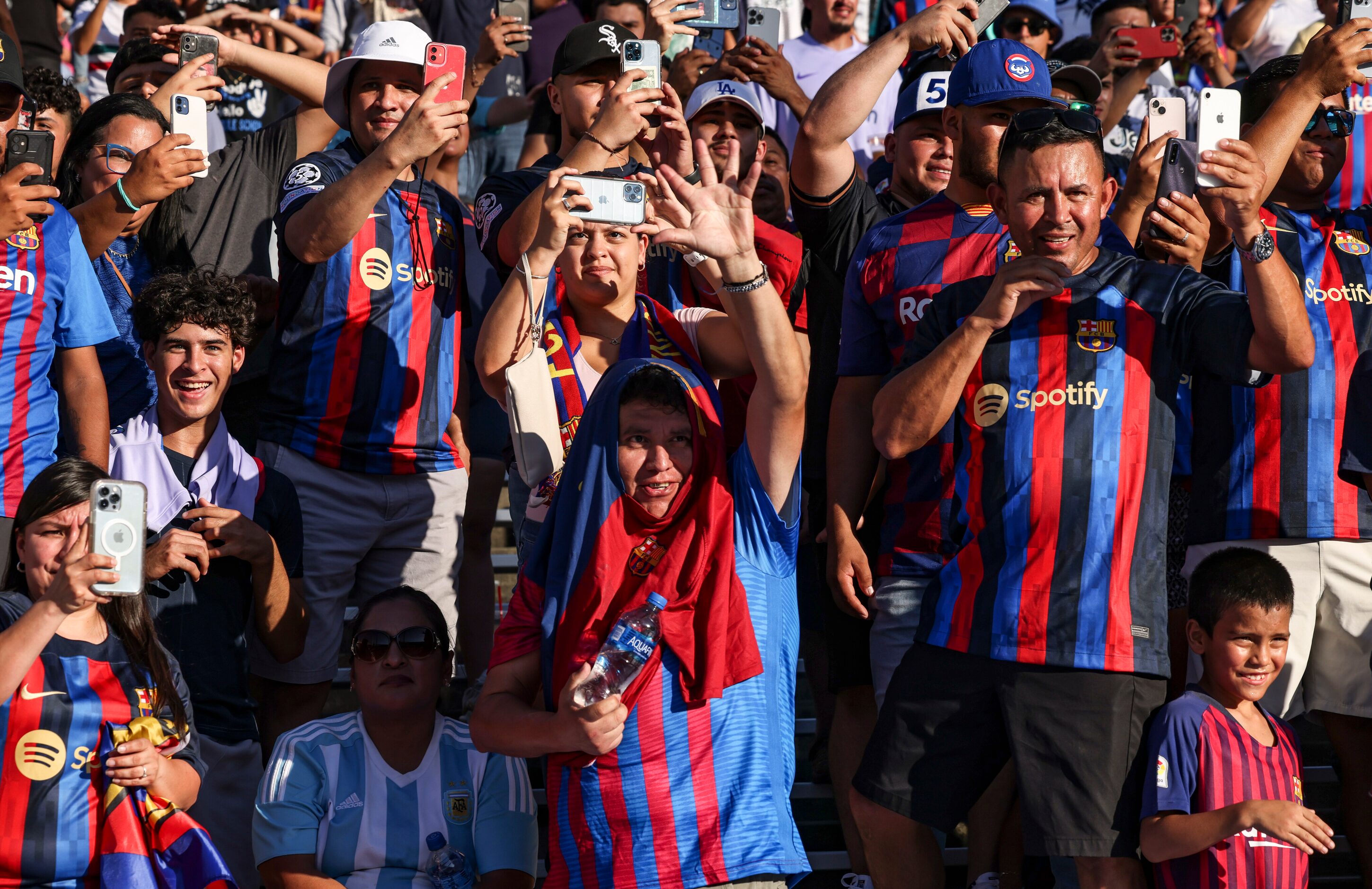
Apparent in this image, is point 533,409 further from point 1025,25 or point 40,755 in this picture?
point 1025,25

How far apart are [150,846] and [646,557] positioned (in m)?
1.39

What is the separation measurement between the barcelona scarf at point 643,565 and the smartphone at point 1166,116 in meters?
1.70

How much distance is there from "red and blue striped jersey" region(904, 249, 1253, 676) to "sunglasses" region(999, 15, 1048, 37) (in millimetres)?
3839

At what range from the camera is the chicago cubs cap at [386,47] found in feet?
16.0

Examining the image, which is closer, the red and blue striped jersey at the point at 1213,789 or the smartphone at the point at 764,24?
the red and blue striped jersey at the point at 1213,789

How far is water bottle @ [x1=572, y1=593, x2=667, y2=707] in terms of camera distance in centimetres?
308

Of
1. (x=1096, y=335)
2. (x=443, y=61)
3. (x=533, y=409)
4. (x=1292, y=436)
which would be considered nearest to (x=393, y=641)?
(x=533, y=409)

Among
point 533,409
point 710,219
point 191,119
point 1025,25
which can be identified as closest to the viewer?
point 710,219

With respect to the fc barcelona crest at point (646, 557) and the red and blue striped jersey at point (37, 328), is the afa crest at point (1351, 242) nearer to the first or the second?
the fc barcelona crest at point (646, 557)

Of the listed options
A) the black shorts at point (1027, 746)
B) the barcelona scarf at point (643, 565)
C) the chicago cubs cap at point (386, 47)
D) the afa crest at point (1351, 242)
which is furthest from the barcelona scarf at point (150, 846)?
the afa crest at point (1351, 242)

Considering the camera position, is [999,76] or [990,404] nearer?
[990,404]

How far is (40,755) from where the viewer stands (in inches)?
138

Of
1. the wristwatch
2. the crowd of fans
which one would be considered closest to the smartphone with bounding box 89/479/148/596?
the crowd of fans

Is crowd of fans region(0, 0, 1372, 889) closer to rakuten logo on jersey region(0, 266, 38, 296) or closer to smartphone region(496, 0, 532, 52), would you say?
rakuten logo on jersey region(0, 266, 38, 296)
